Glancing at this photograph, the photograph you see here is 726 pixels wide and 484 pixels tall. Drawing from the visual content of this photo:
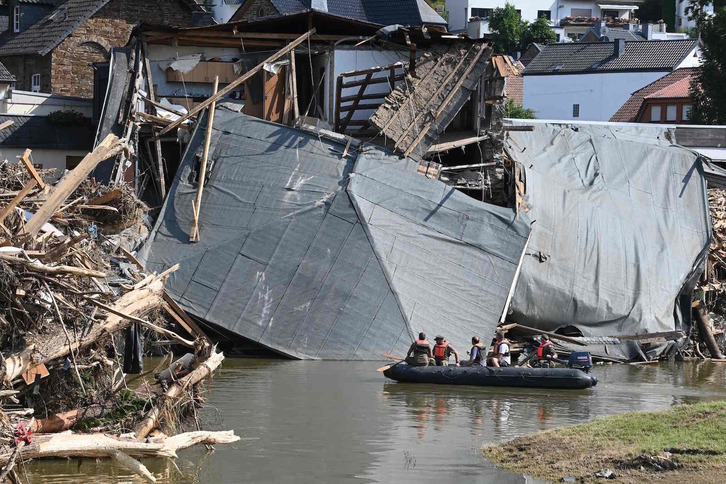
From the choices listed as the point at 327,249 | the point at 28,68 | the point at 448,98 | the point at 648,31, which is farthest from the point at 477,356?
the point at 648,31

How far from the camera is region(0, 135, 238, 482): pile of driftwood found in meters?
14.2

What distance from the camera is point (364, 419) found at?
2106 centimetres

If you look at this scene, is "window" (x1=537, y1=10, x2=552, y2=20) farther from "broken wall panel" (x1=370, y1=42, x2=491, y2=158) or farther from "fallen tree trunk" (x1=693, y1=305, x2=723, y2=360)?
"fallen tree trunk" (x1=693, y1=305, x2=723, y2=360)

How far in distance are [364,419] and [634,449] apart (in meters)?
5.90

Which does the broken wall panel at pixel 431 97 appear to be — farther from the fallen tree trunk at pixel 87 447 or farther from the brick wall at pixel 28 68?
the brick wall at pixel 28 68

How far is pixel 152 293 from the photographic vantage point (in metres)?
16.3

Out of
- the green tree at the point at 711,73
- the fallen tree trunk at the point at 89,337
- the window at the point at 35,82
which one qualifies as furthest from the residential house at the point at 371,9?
the fallen tree trunk at the point at 89,337

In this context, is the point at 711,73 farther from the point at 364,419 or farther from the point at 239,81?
the point at 364,419

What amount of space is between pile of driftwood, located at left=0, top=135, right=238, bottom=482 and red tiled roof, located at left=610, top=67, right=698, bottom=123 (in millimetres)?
54716

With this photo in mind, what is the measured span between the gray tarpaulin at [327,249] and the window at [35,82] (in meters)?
26.0

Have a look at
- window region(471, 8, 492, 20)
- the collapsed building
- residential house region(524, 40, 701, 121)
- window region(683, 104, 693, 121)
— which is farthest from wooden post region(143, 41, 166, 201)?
window region(471, 8, 492, 20)

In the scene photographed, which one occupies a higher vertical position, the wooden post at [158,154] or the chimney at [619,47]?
the chimney at [619,47]

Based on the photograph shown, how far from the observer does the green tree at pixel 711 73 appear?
60562 millimetres

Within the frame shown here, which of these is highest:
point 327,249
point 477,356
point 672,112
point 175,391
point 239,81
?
point 672,112
